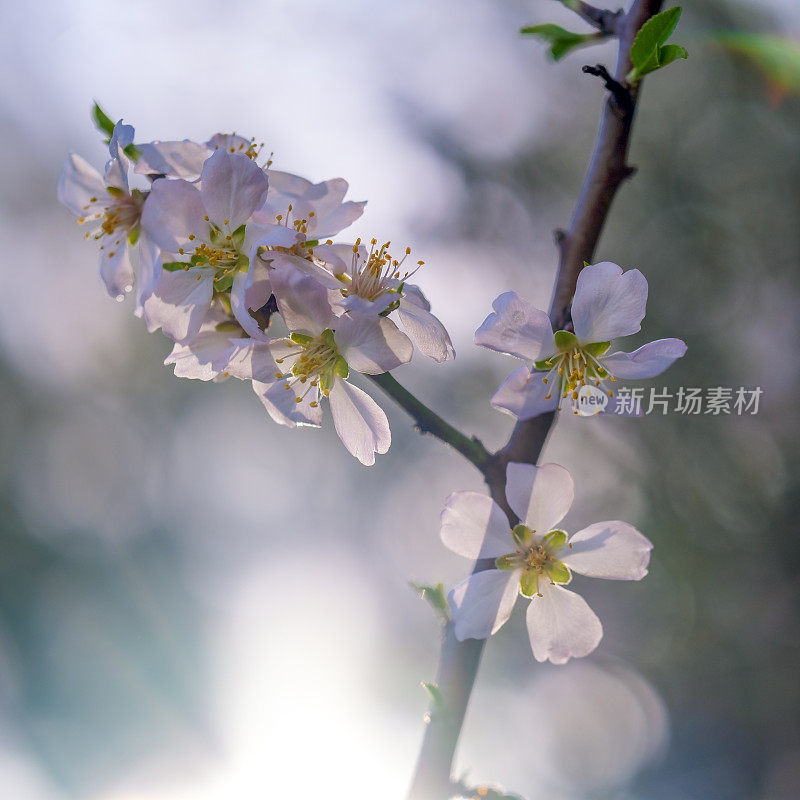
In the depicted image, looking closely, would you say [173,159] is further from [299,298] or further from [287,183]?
[299,298]

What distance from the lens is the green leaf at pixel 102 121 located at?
88 centimetres

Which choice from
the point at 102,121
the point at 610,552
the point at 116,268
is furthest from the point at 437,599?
the point at 102,121

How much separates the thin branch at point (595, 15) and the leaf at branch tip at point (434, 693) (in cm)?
85

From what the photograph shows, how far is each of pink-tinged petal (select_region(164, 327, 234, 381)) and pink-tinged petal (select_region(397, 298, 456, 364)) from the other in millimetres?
200

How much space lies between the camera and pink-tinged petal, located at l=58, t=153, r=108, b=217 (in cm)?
98

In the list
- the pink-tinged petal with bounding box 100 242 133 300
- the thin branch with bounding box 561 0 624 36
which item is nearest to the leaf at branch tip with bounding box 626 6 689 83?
the thin branch with bounding box 561 0 624 36

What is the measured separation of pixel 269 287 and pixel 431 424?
0.22m

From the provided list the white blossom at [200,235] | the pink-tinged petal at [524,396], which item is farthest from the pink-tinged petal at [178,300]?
the pink-tinged petal at [524,396]

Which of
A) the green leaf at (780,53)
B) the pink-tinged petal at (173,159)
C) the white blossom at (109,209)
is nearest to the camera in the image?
the pink-tinged petal at (173,159)

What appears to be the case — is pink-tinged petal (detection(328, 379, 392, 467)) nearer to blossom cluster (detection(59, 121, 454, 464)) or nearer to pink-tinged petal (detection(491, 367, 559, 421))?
blossom cluster (detection(59, 121, 454, 464))

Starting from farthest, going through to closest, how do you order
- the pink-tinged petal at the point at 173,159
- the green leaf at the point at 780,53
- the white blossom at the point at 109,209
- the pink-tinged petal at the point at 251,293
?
the green leaf at the point at 780,53
the white blossom at the point at 109,209
the pink-tinged petal at the point at 173,159
the pink-tinged petal at the point at 251,293

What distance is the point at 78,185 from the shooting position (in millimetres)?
995

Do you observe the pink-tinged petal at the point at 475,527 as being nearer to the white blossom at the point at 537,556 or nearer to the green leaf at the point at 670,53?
the white blossom at the point at 537,556

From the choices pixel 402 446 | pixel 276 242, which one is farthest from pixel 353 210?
pixel 402 446
